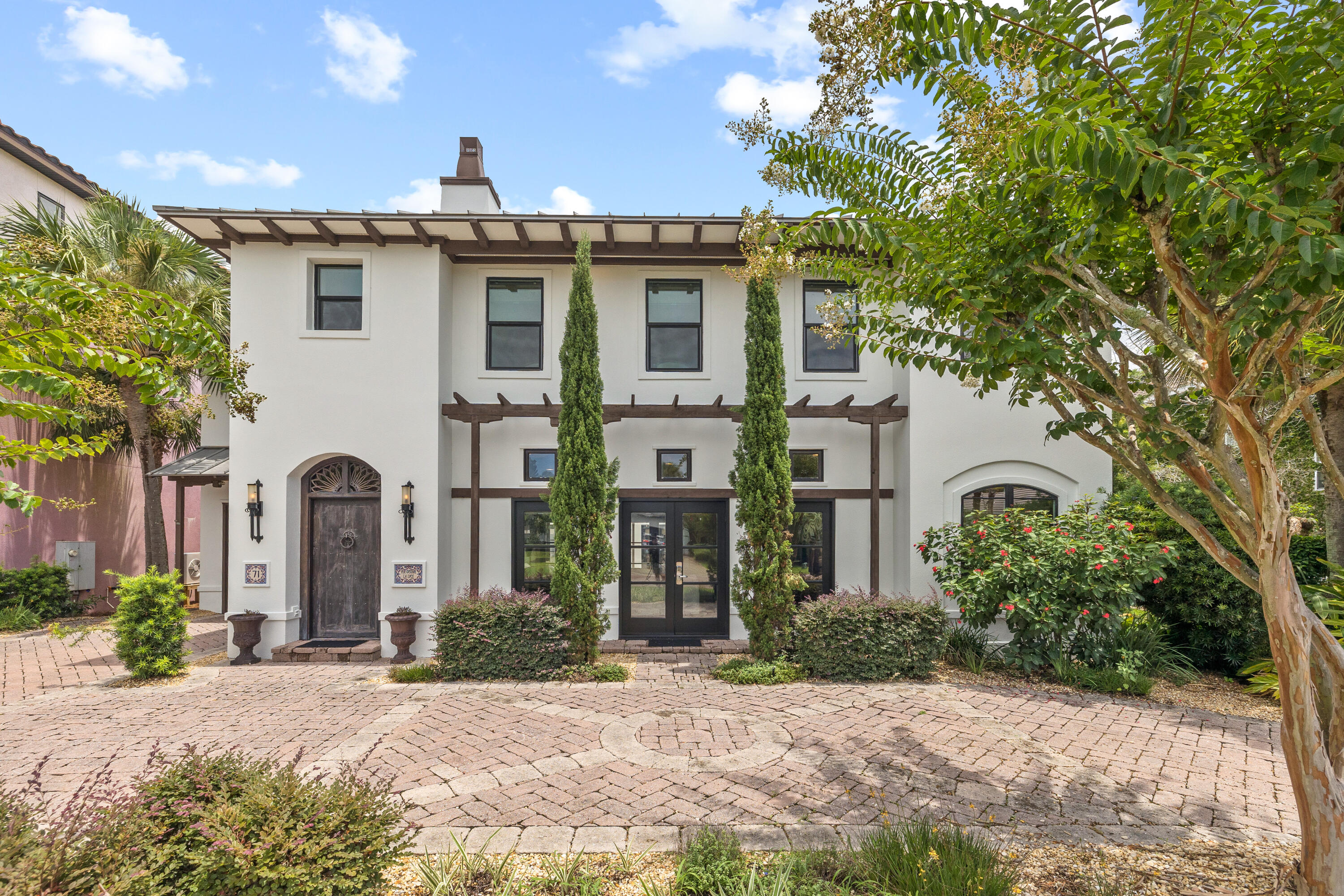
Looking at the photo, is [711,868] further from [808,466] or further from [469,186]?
[469,186]

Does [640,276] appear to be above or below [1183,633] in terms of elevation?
above

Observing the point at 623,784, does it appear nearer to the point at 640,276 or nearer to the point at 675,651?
the point at 675,651

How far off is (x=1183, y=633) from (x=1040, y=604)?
228 centimetres

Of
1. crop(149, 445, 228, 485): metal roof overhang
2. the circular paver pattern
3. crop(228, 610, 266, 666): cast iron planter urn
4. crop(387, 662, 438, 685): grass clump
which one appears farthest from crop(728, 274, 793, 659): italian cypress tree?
crop(149, 445, 228, 485): metal roof overhang

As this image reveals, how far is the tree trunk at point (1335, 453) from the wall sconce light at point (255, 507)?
12.6 metres

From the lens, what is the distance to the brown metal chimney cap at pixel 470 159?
33.5 ft

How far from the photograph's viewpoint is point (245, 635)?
8.59 m

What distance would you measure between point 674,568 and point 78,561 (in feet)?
41.6

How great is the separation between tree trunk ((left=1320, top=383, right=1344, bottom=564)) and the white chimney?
1063 centimetres

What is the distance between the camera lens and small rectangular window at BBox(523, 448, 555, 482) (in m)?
9.65

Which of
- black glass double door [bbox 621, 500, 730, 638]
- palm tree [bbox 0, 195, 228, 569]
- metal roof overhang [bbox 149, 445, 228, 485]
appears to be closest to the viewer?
black glass double door [bbox 621, 500, 730, 638]

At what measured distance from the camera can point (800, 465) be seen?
979cm

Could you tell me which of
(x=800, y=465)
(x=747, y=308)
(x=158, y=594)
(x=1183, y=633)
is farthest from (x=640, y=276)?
(x=1183, y=633)

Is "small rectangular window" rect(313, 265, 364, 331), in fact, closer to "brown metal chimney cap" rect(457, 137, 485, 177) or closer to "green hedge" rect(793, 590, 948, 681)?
"brown metal chimney cap" rect(457, 137, 485, 177)
